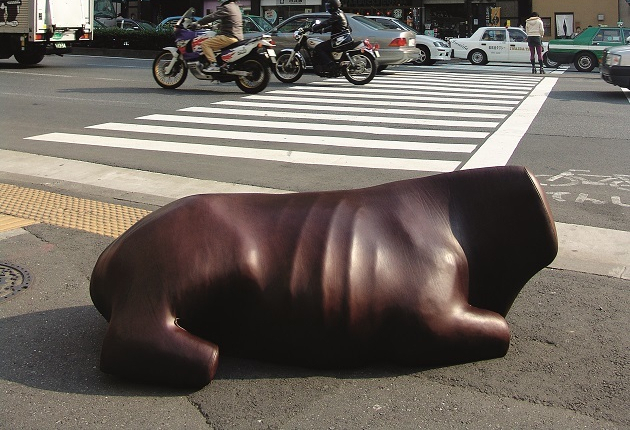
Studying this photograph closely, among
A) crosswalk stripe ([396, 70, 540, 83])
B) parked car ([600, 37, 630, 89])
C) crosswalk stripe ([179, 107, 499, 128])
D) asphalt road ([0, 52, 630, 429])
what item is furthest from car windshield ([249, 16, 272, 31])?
asphalt road ([0, 52, 630, 429])

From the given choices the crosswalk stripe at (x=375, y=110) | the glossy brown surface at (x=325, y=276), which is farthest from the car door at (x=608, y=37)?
the glossy brown surface at (x=325, y=276)

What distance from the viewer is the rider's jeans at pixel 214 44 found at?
48.5 ft

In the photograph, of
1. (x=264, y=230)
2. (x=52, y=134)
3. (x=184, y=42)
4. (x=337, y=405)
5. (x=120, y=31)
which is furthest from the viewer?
(x=120, y=31)

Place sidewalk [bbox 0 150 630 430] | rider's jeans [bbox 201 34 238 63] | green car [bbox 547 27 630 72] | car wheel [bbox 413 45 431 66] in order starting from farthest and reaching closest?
car wheel [bbox 413 45 431 66] → green car [bbox 547 27 630 72] → rider's jeans [bbox 201 34 238 63] → sidewalk [bbox 0 150 630 430]

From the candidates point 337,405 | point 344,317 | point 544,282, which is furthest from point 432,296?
point 544,282

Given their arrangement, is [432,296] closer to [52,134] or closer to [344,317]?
[344,317]

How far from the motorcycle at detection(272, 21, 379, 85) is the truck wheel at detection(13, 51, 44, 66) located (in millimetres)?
7863

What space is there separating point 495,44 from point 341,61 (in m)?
12.8

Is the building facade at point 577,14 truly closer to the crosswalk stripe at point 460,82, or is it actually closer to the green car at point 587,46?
the green car at point 587,46

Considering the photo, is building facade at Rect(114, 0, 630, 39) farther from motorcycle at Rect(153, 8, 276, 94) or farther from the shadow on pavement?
the shadow on pavement

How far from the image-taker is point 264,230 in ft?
12.0

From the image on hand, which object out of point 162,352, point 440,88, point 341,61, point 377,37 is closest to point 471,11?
point 377,37

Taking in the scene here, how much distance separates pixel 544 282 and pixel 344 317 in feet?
6.68

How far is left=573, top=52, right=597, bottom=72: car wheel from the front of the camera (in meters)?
25.7
